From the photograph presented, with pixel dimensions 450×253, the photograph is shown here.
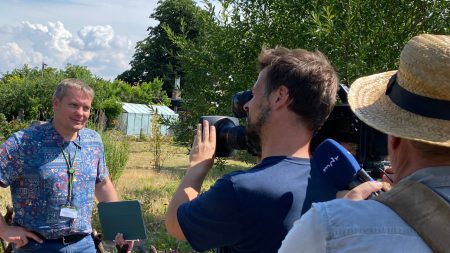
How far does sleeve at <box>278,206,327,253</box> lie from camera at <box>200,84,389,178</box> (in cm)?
82

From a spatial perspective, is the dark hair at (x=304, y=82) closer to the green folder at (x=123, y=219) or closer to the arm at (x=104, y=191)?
the green folder at (x=123, y=219)

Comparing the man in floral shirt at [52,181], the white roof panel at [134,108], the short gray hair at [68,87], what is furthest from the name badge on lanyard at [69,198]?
the white roof panel at [134,108]

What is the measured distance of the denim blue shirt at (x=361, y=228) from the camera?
114cm

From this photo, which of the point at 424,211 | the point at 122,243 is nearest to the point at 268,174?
the point at 424,211

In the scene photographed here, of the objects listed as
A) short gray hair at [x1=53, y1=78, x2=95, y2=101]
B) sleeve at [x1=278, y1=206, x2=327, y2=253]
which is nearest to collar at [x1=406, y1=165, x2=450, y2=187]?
sleeve at [x1=278, y1=206, x2=327, y2=253]

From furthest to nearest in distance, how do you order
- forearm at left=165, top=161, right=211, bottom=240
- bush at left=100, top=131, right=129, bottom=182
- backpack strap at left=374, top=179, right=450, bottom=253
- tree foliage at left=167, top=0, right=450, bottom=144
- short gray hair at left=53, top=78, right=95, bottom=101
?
bush at left=100, top=131, right=129, bottom=182
tree foliage at left=167, top=0, right=450, bottom=144
short gray hair at left=53, top=78, right=95, bottom=101
forearm at left=165, top=161, right=211, bottom=240
backpack strap at left=374, top=179, right=450, bottom=253

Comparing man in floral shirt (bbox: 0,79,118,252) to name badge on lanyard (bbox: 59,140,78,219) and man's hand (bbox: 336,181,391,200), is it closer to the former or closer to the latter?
name badge on lanyard (bbox: 59,140,78,219)

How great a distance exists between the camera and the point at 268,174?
1.83 m

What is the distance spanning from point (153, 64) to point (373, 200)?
5226cm

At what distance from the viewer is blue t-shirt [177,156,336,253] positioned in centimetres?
176

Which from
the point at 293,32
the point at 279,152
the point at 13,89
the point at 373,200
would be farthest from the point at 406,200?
the point at 13,89

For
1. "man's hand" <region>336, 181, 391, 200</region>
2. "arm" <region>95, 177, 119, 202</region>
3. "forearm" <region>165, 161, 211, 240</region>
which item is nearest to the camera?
"man's hand" <region>336, 181, 391, 200</region>

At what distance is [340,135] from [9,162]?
2224 millimetres

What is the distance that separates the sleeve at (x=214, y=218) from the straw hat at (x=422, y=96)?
59 cm
